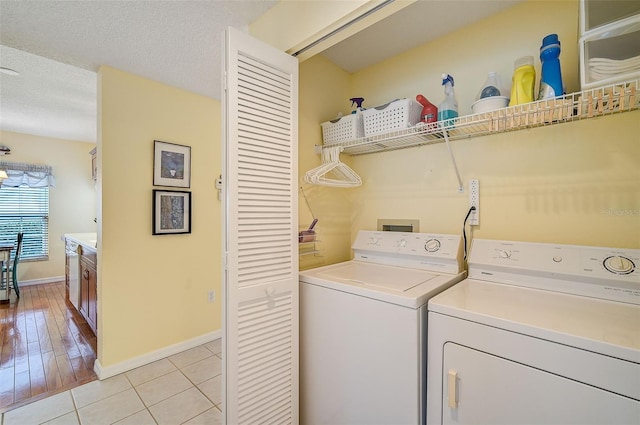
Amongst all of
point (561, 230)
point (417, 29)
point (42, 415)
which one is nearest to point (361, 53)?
point (417, 29)

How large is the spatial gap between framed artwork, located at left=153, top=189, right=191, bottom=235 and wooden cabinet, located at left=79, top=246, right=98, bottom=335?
0.74m

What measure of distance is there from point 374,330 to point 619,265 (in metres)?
0.95

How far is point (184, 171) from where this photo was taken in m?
2.62

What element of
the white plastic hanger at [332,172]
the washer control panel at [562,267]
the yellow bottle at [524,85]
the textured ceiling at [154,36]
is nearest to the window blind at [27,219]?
the textured ceiling at [154,36]

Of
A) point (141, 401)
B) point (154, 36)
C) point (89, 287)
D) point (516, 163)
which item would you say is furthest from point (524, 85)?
point (89, 287)

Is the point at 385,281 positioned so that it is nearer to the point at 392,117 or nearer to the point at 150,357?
the point at 392,117

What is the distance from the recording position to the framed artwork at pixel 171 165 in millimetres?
2439

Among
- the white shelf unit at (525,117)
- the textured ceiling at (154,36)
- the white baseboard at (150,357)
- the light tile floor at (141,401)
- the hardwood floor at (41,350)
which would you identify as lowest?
the light tile floor at (141,401)

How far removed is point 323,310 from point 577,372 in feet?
3.04

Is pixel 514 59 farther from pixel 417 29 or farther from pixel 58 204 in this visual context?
pixel 58 204

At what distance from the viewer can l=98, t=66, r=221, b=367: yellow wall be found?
2.18 meters

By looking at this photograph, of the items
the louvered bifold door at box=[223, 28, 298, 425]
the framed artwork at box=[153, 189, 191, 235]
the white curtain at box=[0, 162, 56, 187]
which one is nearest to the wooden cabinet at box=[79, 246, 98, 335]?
the framed artwork at box=[153, 189, 191, 235]

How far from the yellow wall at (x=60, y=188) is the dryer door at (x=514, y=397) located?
6.43m

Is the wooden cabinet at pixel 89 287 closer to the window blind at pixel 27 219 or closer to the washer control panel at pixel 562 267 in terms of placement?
the window blind at pixel 27 219
